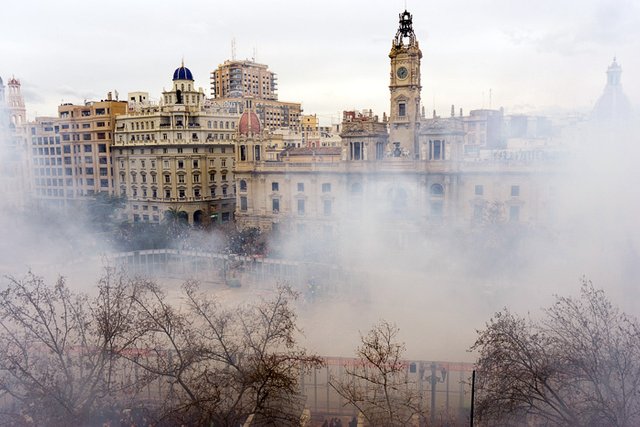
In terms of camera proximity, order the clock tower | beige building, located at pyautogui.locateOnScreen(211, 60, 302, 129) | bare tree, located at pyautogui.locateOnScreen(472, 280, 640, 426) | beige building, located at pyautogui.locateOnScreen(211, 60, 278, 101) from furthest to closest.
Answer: beige building, located at pyautogui.locateOnScreen(211, 60, 278, 101) → beige building, located at pyautogui.locateOnScreen(211, 60, 302, 129) → the clock tower → bare tree, located at pyautogui.locateOnScreen(472, 280, 640, 426)

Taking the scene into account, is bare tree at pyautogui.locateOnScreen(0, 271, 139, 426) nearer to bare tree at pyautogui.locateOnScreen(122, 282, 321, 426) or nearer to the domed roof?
bare tree at pyautogui.locateOnScreen(122, 282, 321, 426)

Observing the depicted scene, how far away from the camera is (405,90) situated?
32969 millimetres

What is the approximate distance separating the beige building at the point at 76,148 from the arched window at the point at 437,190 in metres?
23.4

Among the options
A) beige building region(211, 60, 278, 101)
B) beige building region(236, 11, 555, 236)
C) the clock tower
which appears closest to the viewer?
beige building region(236, 11, 555, 236)

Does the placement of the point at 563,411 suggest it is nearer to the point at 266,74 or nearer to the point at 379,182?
the point at 379,182

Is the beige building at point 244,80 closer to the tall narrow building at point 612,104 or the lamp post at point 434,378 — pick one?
the tall narrow building at point 612,104

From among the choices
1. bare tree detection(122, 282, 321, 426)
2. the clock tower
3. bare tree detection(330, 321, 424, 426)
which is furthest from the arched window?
bare tree detection(122, 282, 321, 426)

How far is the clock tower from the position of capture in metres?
32.6

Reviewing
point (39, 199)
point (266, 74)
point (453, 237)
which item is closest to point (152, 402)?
point (453, 237)

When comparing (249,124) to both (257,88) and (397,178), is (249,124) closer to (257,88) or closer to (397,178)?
(397,178)

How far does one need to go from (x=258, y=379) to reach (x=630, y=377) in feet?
23.9

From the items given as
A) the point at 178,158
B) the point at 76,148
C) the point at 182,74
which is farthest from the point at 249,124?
the point at 76,148

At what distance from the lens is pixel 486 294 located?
→ 1959 cm

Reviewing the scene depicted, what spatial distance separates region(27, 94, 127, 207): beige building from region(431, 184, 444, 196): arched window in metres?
23.4
